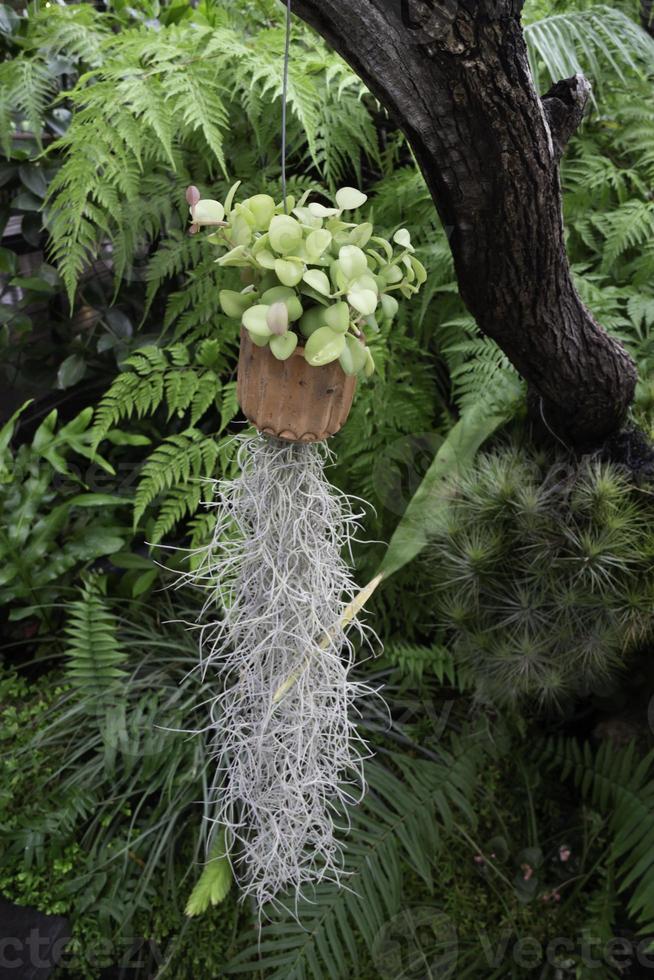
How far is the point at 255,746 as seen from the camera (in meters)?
1.02

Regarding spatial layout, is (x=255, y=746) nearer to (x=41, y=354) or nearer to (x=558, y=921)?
(x=558, y=921)

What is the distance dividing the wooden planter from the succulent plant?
0.03 m

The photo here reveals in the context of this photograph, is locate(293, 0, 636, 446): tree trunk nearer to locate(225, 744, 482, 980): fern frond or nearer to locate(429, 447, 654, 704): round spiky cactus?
locate(429, 447, 654, 704): round spiky cactus

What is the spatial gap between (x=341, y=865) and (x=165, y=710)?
0.46 m

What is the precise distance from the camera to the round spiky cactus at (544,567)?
3.71ft

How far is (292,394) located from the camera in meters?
0.72

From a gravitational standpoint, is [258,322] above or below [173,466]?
above

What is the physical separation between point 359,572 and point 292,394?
859mm

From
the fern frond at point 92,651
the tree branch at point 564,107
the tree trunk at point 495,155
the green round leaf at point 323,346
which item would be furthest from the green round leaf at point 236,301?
the fern frond at point 92,651

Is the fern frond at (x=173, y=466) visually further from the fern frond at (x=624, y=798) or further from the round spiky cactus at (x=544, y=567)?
the fern frond at (x=624, y=798)

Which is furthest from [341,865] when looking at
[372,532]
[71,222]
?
[71,222]

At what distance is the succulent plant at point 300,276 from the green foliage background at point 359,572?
604 mm

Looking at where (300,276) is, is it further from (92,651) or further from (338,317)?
(92,651)

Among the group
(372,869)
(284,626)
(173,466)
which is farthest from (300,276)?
(372,869)
